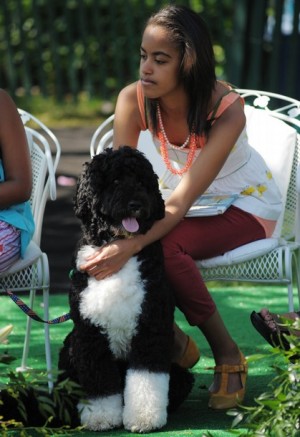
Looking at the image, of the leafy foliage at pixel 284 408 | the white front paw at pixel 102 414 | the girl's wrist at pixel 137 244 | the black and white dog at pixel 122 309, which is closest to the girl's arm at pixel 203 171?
the girl's wrist at pixel 137 244

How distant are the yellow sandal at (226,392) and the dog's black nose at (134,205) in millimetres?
931

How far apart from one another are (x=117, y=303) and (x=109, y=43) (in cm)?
750

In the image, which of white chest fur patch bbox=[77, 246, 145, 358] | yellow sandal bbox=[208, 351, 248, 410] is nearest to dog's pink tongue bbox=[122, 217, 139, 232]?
white chest fur patch bbox=[77, 246, 145, 358]

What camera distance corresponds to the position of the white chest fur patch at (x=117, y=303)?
4.07 meters

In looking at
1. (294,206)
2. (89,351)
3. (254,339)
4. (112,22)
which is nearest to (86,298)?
(89,351)

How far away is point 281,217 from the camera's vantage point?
504 cm

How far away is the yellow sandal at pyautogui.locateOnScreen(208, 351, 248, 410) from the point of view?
4.51 meters

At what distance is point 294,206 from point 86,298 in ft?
4.88

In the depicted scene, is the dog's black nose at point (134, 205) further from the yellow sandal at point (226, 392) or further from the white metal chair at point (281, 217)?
the yellow sandal at point (226, 392)

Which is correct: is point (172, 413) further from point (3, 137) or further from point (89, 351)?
point (3, 137)

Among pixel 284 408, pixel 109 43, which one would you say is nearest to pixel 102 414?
pixel 284 408

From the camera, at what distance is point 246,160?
4871mm

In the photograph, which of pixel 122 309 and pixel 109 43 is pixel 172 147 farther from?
pixel 109 43

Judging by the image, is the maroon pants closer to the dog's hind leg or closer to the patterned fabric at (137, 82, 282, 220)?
the patterned fabric at (137, 82, 282, 220)
